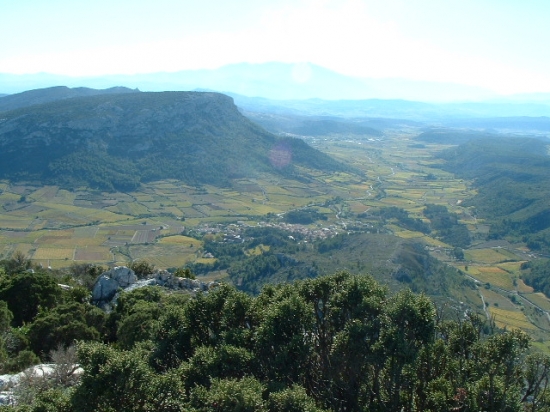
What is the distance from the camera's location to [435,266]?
94.6 m

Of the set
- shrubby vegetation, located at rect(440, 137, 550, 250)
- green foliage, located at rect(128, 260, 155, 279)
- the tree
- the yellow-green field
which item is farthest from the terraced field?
the tree

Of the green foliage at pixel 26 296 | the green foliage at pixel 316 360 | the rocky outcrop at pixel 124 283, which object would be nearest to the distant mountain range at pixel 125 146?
the rocky outcrop at pixel 124 283

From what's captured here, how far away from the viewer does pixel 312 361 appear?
19.8 metres

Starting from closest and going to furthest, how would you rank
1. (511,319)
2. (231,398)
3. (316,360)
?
(231,398), (316,360), (511,319)

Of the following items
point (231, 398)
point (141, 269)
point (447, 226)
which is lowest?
point (447, 226)

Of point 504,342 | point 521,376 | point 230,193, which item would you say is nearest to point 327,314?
point 504,342

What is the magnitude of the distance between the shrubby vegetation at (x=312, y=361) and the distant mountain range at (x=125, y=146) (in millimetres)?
143850

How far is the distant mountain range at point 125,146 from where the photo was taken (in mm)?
157625

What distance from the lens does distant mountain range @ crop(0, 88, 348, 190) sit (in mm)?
157625

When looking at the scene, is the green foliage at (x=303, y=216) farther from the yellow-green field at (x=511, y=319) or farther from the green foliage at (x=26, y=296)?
the green foliage at (x=26, y=296)

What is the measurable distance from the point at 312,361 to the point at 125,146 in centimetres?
17449

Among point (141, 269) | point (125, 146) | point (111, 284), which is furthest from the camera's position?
point (125, 146)

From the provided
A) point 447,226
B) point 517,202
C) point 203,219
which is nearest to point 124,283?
point 203,219

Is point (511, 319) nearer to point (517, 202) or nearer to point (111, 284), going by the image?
point (111, 284)
